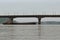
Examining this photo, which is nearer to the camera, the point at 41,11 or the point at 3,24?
the point at 41,11

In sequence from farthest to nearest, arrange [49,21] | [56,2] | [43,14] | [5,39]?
[49,21], [43,14], [56,2], [5,39]

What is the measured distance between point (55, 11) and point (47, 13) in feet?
0.75

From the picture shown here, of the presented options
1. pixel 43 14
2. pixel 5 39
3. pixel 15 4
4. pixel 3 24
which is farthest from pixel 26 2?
pixel 5 39

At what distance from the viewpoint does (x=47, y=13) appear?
318 centimetres

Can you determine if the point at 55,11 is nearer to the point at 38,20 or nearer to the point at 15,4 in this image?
the point at 38,20

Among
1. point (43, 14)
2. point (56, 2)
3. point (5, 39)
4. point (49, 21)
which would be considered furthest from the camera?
point (49, 21)

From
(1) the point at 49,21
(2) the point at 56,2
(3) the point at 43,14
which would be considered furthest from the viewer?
(1) the point at 49,21

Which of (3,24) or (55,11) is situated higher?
(55,11)

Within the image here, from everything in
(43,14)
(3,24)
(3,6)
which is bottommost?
(3,24)

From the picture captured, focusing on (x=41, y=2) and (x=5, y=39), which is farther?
(x=41, y=2)

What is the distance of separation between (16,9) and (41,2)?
74 centimetres

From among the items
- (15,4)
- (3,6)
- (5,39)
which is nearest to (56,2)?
(15,4)

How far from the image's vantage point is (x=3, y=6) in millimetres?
3049

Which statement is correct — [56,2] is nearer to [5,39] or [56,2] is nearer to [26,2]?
[26,2]
